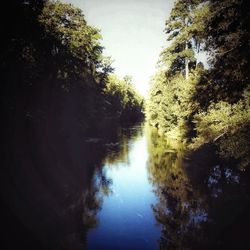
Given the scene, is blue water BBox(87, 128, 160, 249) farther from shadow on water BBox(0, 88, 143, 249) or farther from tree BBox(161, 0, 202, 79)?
tree BBox(161, 0, 202, 79)

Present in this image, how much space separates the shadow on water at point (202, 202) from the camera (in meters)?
9.80

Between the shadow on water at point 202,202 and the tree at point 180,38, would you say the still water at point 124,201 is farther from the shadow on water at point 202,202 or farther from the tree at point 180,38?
the tree at point 180,38

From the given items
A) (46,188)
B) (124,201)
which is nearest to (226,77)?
(124,201)

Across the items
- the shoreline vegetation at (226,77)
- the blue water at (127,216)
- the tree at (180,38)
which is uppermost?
the tree at (180,38)

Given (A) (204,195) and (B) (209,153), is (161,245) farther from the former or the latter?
(B) (209,153)

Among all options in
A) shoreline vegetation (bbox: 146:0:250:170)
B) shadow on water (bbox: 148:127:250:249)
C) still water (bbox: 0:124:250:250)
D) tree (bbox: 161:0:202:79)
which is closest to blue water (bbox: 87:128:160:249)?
still water (bbox: 0:124:250:250)

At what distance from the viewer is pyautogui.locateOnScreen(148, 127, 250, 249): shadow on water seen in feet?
32.1

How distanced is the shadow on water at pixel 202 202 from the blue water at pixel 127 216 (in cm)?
45

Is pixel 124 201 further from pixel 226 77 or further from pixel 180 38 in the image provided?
pixel 180 38

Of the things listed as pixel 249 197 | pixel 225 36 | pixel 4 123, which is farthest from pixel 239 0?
pixel 4 123

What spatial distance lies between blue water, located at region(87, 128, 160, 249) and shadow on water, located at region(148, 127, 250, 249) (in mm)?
451

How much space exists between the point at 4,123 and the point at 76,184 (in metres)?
5.68

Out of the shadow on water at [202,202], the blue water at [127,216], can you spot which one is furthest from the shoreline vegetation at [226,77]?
the blue water at [127,216]

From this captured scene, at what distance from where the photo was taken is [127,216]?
1199 centimetres
